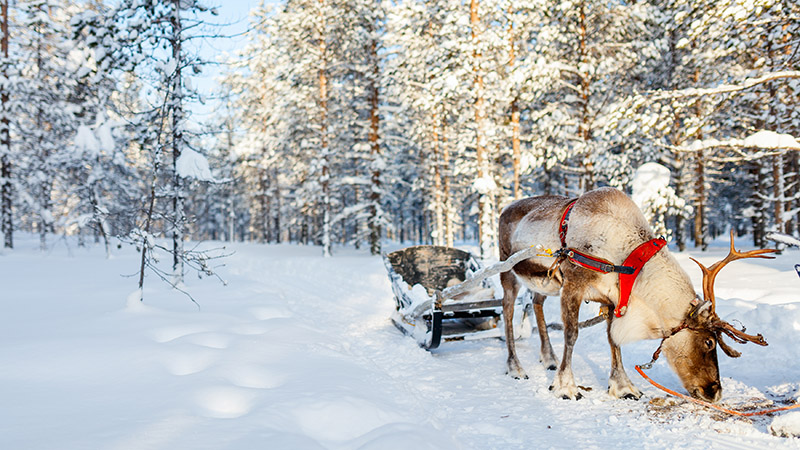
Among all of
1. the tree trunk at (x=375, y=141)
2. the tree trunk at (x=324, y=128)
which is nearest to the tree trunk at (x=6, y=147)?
the tree trunk at (x=324, y=128)

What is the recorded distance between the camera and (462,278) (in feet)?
27.4

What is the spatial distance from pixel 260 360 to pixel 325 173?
614 inches

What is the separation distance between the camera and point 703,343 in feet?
11.2

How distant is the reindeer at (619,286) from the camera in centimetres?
341

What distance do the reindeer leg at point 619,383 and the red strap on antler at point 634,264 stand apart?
1.60 ft

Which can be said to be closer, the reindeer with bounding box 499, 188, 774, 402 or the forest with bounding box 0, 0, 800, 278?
the reindeer with bounding box 499, 188, 774, 402

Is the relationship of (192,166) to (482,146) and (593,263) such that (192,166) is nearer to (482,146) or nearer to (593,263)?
(593,263)

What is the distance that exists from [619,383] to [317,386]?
306 cm

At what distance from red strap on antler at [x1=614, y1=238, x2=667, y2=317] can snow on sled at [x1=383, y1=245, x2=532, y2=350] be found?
1.27 metres

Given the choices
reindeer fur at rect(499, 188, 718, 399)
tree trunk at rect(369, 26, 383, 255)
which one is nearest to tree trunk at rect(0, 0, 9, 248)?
tree trunk at rect(369, 26, 383, 255)

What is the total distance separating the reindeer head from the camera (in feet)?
10.9

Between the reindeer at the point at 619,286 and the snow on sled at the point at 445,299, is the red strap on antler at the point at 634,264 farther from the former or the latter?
the snow on sled at the point at 445,299

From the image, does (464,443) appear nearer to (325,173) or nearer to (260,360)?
(260,360)

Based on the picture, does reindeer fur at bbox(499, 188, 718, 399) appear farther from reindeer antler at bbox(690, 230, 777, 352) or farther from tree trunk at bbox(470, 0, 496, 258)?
tree trunk at bbox(470, 0, 496, 258)
